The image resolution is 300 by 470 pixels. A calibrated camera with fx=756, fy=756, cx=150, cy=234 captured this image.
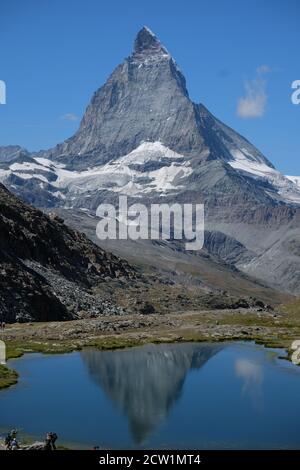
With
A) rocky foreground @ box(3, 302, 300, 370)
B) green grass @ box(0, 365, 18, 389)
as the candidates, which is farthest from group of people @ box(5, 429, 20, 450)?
rocky foreground @ box(3, 302, 300, 370)

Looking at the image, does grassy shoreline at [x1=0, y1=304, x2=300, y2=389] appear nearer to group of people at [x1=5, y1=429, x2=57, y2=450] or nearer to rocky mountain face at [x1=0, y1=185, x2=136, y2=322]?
rocky mountain face at [x1=0, y1=185, x2=136, y2=322]

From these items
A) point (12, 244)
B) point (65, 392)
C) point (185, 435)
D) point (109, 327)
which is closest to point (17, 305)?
point (109, 327)

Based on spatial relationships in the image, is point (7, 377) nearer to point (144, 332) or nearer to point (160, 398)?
point (160, 398)

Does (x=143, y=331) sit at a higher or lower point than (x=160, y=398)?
higher

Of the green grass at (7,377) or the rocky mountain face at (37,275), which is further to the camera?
the rocky mountain face at (37,275)

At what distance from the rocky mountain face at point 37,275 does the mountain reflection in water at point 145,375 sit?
1221 inches

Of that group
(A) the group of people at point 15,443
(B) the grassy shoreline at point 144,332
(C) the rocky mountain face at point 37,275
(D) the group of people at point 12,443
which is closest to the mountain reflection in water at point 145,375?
(B) the grassy shoreline at point 144,332

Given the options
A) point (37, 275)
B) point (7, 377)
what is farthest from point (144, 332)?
point (7, 377)

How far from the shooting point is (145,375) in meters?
99.1

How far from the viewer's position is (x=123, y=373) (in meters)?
Answer: 100

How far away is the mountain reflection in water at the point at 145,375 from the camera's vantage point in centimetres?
7677

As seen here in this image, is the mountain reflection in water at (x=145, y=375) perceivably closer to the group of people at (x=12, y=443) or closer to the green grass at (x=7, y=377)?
the green grass at (x=7, y=377)

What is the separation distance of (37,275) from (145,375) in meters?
67.8

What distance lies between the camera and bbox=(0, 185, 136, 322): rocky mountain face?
14288cm
